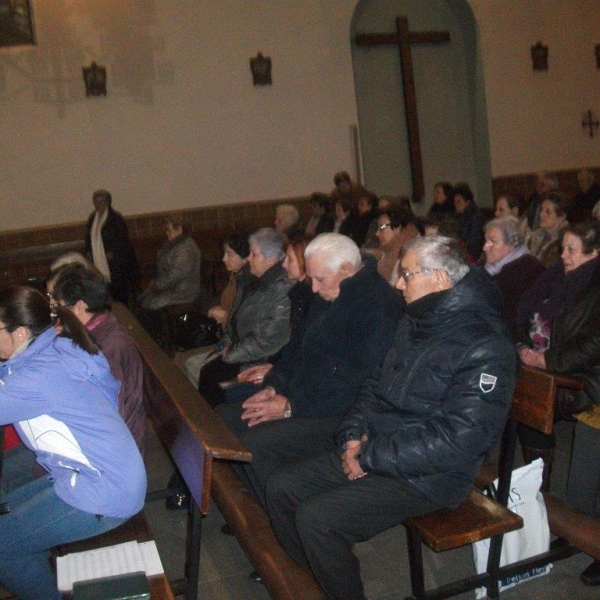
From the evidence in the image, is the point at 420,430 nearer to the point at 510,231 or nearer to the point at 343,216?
the point at 510,231

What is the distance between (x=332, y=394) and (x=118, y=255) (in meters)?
5.78

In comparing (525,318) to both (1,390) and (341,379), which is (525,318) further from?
(1,390)

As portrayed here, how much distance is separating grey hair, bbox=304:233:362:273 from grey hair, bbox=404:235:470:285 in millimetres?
652

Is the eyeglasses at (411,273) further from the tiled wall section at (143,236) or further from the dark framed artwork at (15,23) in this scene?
the tiled wall section at (143,236)

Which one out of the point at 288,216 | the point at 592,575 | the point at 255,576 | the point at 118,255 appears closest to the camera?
the point at 592,575

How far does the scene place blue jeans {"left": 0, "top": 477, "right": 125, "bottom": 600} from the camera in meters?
2.81

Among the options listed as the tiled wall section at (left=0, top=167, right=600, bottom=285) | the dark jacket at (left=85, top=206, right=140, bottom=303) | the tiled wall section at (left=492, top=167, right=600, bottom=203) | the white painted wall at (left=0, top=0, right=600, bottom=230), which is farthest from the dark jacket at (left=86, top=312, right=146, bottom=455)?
the tiled wall section at (left=492, top=167, right=600, bottom=203)

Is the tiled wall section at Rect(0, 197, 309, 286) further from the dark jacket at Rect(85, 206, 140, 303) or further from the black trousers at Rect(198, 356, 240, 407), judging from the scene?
the black trousers at Rect(198, 356, 240, 407)

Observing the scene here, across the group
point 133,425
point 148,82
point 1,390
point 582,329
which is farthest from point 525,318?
point 148,82

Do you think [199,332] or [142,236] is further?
[142,236]

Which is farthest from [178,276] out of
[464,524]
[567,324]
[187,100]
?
[464,524]

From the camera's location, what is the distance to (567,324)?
12.2 ft

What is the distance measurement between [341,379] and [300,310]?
698 millimetres

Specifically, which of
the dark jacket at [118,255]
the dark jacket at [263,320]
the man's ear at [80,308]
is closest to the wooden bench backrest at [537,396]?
the dark jacket at [263,320]
